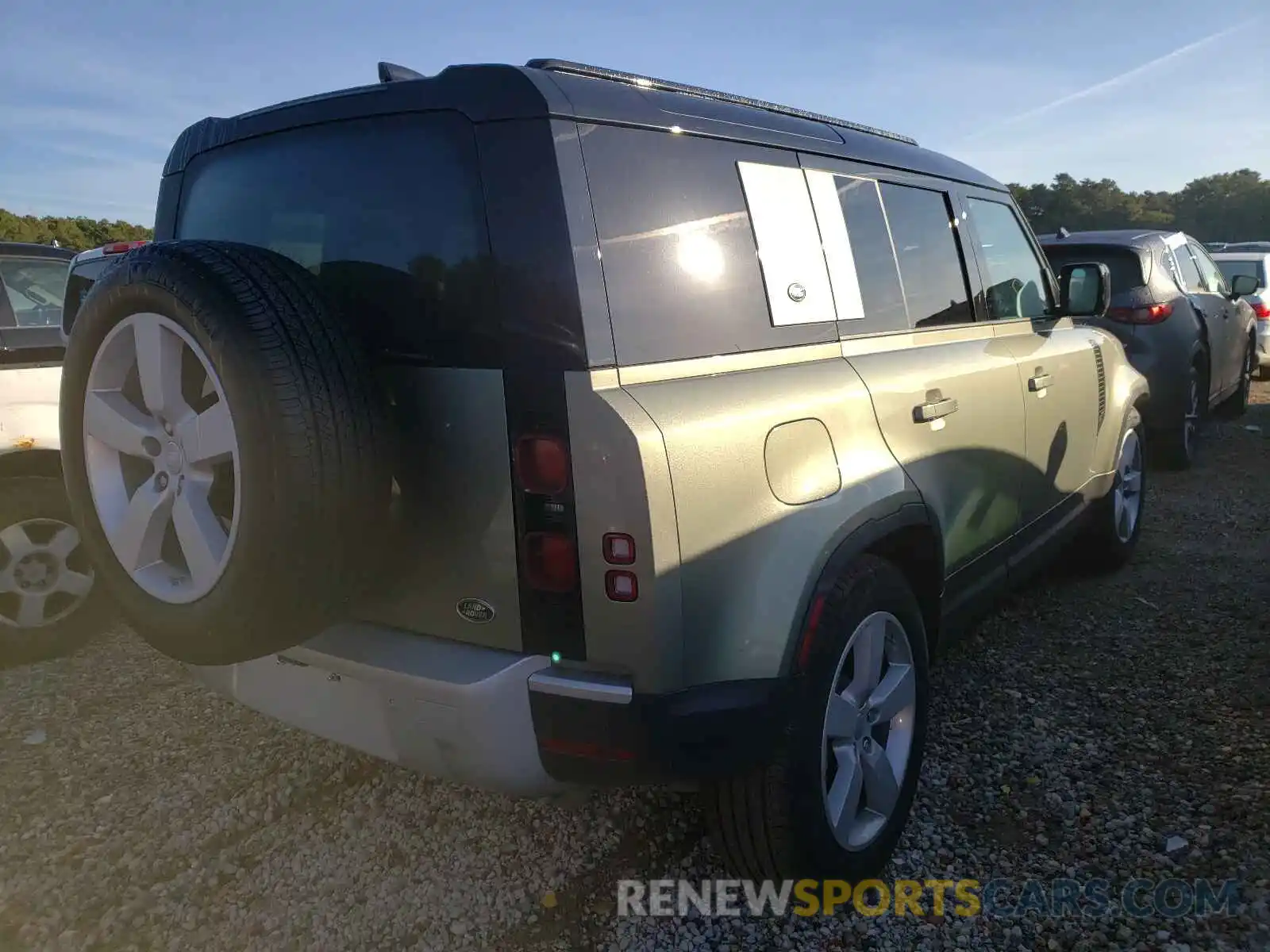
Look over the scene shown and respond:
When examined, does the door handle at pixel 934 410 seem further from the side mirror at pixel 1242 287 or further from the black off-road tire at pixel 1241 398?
the black off-road tire at pixel 1241 398

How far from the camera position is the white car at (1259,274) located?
10.1m

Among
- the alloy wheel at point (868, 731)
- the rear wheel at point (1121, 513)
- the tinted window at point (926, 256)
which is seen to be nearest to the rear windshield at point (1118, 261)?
the rear wheel at point (1121, 513)

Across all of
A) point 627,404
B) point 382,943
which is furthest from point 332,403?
point 382,943

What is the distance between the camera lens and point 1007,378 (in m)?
3.21

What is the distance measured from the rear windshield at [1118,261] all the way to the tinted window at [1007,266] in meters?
2.64

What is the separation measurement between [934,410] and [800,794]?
120 cm

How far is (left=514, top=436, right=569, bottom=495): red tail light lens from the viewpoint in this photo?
1815mm

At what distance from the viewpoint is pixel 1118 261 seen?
638 cm

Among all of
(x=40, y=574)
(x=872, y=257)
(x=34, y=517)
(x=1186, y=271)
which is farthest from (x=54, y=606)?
(x=1186, y=271)

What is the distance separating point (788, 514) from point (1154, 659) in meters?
2.48

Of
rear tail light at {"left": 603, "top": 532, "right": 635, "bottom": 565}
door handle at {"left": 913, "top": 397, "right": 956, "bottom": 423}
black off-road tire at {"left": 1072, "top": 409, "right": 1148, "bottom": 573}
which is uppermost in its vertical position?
door handle at {"left": 913, "top": 397, "right": 956, "bottom": 423}

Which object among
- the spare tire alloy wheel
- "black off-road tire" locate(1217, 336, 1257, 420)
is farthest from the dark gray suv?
the spare tire alloy wheel

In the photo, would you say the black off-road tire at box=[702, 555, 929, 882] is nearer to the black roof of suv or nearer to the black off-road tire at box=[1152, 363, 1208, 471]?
the black roof of suv

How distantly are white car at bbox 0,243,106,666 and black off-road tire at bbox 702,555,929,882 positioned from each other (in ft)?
10.5
